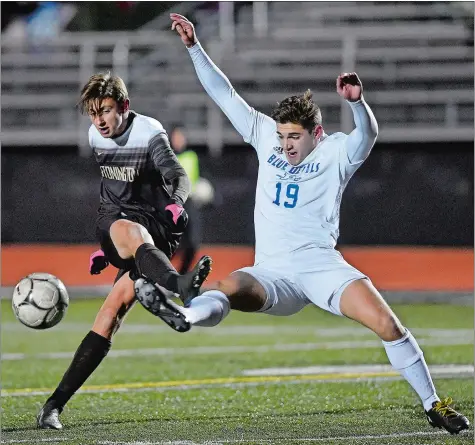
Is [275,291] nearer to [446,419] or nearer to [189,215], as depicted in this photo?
[446,419]

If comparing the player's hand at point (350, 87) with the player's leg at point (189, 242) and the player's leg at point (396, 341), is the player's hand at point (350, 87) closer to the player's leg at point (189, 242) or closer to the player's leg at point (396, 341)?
the player's leg at point (396, 341)

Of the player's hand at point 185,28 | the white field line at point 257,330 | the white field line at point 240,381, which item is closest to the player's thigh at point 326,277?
the player's hand at point 185,28

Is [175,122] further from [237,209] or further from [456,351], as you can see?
[456,351]

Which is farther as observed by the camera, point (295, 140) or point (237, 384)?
point (237, 384)

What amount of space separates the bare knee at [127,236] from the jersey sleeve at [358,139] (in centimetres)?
121

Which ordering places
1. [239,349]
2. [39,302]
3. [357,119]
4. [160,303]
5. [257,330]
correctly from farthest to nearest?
[257,330], [239,349], [39,302], [357,119], [160,303]

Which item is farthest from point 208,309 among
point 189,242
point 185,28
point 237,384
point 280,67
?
point 280,67

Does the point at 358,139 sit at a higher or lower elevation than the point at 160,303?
higher

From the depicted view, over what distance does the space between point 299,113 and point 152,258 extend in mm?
1152

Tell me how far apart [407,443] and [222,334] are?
243 inches

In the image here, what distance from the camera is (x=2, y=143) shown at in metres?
19.1

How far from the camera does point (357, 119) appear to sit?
19.4ft

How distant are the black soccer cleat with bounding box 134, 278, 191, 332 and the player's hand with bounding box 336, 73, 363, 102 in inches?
56.5

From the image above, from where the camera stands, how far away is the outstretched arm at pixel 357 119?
19.1 feet
